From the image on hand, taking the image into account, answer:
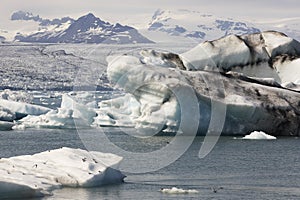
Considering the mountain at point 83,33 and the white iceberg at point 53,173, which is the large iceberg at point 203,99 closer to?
the white iceberg at point 53,173

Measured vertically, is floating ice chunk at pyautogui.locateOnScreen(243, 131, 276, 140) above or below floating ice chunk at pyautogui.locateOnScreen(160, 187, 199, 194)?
below

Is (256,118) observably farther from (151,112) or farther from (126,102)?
(126,102)

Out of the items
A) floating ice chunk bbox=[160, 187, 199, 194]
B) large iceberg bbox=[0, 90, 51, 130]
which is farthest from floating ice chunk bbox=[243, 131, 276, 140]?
large iceberg bbox=[0, 90, 51, 130]

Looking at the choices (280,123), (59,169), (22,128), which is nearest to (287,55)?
(280,123)

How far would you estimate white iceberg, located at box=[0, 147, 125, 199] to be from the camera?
15758 mm

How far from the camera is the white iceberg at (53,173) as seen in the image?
15.8m

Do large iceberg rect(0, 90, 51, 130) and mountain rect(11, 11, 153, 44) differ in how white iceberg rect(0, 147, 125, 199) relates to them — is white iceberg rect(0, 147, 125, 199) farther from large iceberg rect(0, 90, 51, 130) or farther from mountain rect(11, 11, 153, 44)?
mountain rect(11, 11, 153, 44)

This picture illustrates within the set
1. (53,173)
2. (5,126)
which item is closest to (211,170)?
(53,173)

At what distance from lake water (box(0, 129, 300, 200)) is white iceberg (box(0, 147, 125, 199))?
0.78ft

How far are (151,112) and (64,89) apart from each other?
39993 mm

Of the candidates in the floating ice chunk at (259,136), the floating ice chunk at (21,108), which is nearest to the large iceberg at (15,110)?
the floating ice chunk at (21,108)

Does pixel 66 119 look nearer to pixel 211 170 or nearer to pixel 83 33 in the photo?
pixel 211 170

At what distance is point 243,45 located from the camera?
33.0 metres

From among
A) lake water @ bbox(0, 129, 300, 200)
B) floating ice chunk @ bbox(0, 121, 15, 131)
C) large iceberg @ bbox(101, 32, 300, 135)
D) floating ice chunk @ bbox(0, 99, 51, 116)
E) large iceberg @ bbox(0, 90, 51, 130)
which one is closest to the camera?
lake water @ bbox(0, 129, 300, 200)
